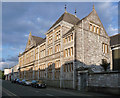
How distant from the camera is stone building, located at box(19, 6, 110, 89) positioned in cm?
2814

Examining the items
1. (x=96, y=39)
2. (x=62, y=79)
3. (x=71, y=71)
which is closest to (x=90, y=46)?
(x=96, y=39)

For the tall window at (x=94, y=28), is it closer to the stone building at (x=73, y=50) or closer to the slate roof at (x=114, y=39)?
the stone building at (x=73, y=50)

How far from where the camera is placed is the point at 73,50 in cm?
2819

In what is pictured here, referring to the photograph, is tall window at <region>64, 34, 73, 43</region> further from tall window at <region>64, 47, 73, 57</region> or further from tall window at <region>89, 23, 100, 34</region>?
tall window at <region>89, 23, 100, 34</region>

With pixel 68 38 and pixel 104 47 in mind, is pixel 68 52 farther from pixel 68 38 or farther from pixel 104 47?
pixel 104 47

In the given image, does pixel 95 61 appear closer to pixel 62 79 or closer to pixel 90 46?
pixel 90 46

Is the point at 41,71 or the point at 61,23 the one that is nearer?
the point at 61,23

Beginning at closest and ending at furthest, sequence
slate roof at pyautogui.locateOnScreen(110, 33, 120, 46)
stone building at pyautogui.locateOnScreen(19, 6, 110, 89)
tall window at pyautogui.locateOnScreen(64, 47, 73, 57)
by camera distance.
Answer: stone building at pyautogui.locateOnScreen(19, 6, 110, 89) < tall window at pyautogui.locateOnScreen(64, 47, 73, 57) < slate roof at pyautogui.locateOnScreen(110, 33, 120, 46)

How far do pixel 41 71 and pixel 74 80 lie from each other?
54.5ft

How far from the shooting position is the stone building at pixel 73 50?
2814cm

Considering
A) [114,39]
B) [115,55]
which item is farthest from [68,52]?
[114,39]

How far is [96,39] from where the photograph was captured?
3200 cm

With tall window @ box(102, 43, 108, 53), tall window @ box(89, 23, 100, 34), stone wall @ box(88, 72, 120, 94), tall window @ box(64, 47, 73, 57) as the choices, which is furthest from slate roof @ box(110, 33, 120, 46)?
stone wall @ box(88, 72, 120, 94)

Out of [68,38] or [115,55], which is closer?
[68,38]
